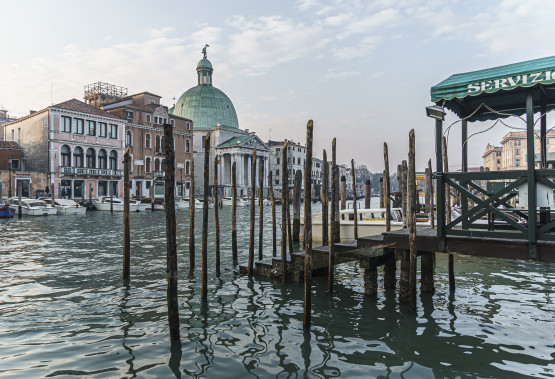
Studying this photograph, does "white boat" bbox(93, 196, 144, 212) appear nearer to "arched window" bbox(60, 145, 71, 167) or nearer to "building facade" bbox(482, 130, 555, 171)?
"arched window" bbox(60, 145, 71, 167)

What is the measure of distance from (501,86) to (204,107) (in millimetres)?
67840

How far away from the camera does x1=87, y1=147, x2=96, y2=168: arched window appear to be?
42.3 metres

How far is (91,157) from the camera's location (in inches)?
1678

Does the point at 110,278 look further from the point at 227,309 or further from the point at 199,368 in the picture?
the point at 199,368

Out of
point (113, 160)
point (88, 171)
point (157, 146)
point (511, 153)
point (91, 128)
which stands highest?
point (511, 153)

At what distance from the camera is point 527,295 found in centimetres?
842

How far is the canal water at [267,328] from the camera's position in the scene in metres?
5.12

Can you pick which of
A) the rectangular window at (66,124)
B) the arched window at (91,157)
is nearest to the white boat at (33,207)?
the rectangular window at (66,124)

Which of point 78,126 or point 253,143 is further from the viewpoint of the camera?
point 253,143

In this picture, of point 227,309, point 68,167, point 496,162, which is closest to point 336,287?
point 227,309

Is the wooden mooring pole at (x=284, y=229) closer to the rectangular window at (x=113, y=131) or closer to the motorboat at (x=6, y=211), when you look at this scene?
the motorboat at (x=6, y=211)

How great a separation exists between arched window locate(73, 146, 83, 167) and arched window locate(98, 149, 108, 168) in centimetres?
212

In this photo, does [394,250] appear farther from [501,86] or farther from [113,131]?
[113,131]

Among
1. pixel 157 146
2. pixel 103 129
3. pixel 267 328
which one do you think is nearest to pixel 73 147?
pixel 103 129
